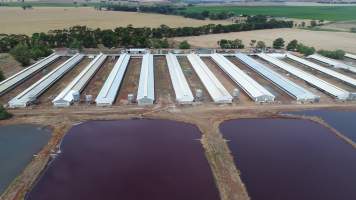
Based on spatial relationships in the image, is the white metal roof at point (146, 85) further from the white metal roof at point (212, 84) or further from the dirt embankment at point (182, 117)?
the white metal roof at point (212, 84)

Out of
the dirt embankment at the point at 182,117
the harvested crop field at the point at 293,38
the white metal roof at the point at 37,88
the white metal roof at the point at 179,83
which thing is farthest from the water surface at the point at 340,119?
the harvested crop field at the point at 293,38

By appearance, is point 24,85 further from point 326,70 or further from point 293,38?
point 293,38

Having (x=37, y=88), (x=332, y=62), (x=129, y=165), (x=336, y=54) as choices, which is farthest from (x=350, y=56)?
(x=37, y=88)

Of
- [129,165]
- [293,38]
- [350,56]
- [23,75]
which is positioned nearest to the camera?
[129,165]

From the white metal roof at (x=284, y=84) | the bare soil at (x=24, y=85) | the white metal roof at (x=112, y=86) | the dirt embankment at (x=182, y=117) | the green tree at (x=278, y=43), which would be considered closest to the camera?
the dirt embankment at (x=182, y=117)

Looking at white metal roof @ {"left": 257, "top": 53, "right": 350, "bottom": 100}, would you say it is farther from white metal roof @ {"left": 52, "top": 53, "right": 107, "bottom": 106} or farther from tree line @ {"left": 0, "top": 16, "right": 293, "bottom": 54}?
white metal roof @ {"left": 52, "top": 53, "right": 107, "bottom": 106}

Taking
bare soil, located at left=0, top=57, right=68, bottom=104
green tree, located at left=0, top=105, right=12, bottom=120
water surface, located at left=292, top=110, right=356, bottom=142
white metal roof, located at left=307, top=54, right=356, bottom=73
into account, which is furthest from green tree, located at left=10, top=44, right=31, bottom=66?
white metal roof, located at left=307, top=54, right=356, bottom=73

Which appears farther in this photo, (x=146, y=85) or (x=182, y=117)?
(x=146, y=85)
